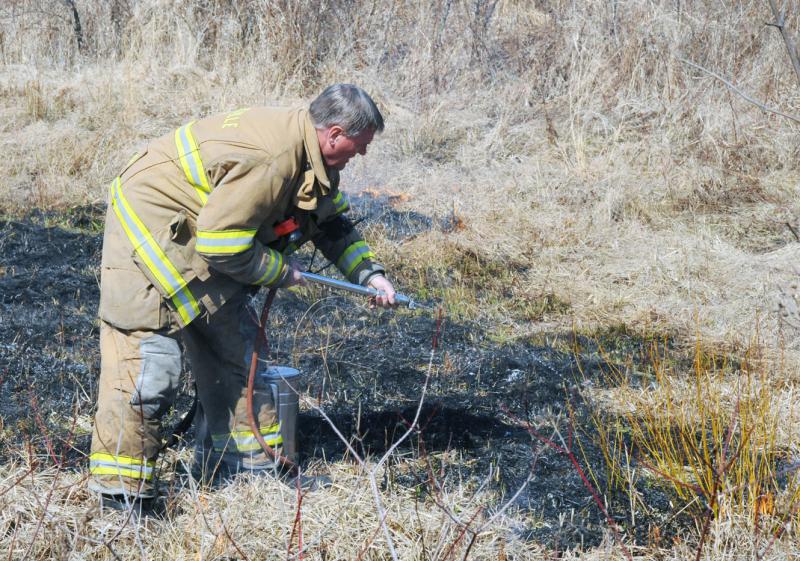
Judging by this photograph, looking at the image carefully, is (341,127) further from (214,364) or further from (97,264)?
(97,264)

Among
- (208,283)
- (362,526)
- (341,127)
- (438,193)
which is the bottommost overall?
(438,193)

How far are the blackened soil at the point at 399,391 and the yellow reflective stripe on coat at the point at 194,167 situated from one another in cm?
93

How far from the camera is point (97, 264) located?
20.7 ft

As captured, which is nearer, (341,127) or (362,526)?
(341,127)

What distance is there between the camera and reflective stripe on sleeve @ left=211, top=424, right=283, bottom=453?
11.5ft

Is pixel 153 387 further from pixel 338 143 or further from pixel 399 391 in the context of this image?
pixel 399 391

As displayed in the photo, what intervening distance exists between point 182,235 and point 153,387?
20.6 inches

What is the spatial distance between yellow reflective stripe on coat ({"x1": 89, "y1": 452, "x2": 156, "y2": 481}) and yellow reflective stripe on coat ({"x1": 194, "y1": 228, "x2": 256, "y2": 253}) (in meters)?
0.76

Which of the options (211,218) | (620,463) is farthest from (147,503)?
(620,463)

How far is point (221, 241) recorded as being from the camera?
9.43 ft

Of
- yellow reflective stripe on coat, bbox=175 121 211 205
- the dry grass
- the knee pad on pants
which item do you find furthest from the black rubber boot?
yellow reflective stripe on coat, bbox=175 121 211 205

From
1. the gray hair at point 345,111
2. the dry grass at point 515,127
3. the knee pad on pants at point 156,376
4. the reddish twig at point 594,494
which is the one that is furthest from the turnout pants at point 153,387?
the reddish twig at point 594,494

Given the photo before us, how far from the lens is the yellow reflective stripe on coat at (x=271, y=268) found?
10.0 ft

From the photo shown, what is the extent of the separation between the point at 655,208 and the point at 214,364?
17.2ft
